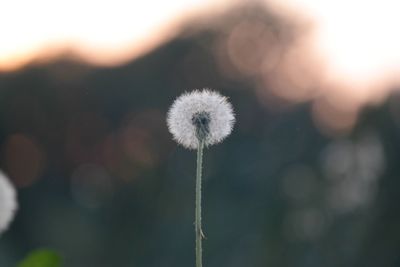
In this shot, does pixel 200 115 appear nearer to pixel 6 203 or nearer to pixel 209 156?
pixel 6 203

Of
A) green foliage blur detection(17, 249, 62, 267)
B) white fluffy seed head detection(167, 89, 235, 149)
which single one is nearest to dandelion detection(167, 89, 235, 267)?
white fluffy seed head detection(167, 89, 235, 149)

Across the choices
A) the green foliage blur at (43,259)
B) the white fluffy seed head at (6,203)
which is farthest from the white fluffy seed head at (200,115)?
the white fluffy seed head at (6,203)

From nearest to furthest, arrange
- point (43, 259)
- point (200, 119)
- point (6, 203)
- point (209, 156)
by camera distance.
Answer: point (43, 259)
point (200, 119)
point (6, 203)
point (209, 156)

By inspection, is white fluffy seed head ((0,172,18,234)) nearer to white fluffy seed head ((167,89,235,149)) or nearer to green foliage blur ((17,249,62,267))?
green foliage blur ((17,249,62,267))

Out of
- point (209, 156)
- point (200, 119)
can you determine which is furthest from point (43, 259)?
point (209, 156)

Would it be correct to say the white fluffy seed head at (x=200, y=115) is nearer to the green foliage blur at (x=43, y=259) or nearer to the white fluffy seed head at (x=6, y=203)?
Result: the green foliage blur at (x=43, y=259)
